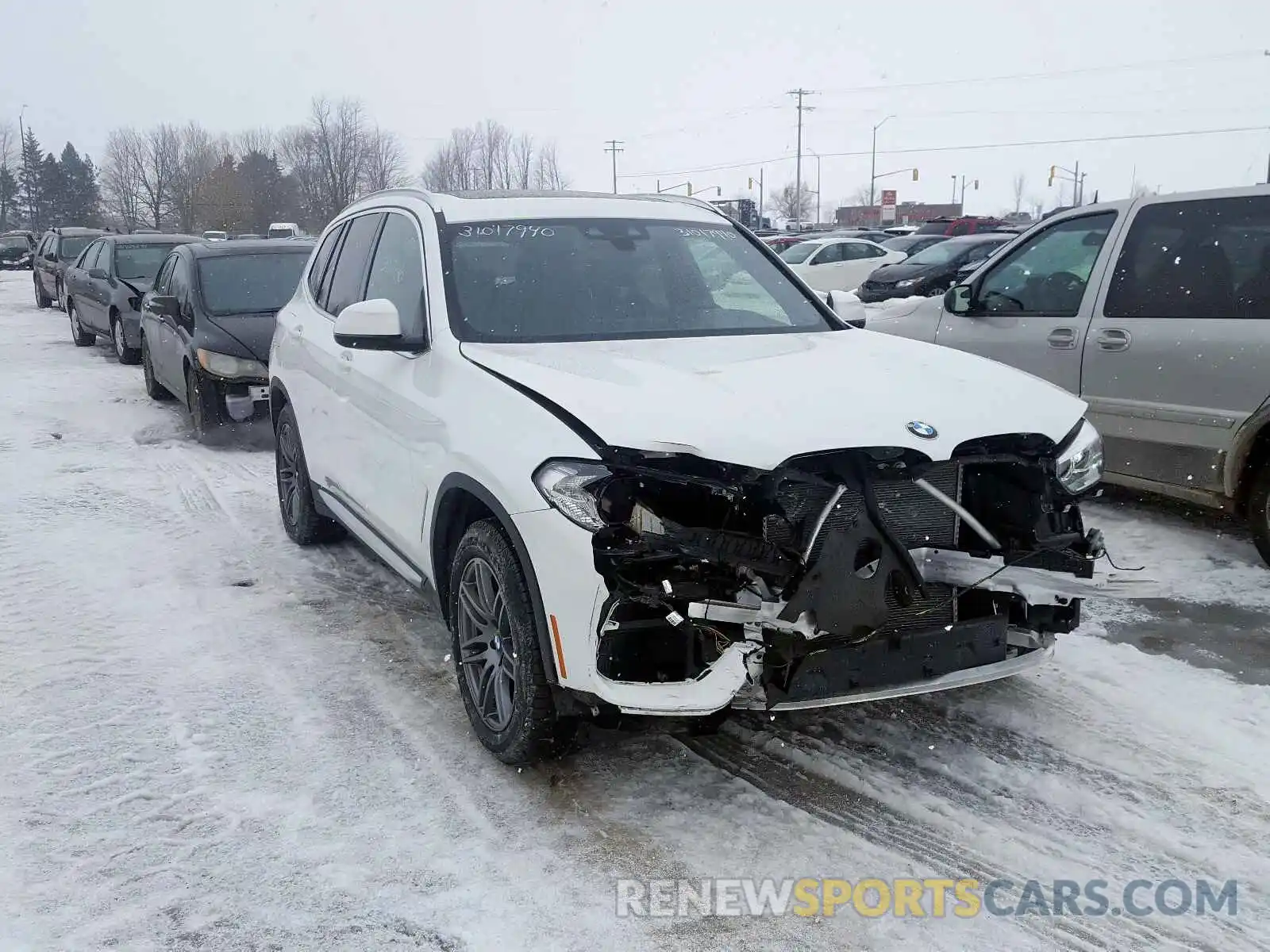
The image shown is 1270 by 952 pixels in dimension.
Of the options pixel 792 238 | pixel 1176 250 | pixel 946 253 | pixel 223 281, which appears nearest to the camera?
pixel 1176 250

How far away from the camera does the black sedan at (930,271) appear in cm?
1884

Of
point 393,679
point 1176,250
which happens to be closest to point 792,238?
point 1176,250

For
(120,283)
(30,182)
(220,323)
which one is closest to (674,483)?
(220,323)

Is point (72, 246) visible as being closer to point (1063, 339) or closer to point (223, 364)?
point (223, 364)

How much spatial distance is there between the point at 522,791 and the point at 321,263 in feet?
12.2

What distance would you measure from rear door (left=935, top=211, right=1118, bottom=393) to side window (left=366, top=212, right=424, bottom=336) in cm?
381

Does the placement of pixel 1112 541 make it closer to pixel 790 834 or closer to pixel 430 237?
pixel 790 834

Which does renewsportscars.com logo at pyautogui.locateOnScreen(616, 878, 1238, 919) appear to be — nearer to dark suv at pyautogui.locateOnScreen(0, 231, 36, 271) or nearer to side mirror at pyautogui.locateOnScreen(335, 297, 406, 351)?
side mirror at pyautogui.locateOnScreen(335, 297, 406, 351)

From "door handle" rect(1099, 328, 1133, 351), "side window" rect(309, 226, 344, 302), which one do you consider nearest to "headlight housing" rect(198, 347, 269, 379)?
"side window" rect(309, 226, 344, 302)

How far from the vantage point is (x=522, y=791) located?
3529mm

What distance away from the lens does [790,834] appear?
128 inches

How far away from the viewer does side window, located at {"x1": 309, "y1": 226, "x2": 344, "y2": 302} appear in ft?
19.5

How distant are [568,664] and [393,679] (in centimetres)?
151

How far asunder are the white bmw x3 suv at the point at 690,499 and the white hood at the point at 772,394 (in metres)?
0.01
